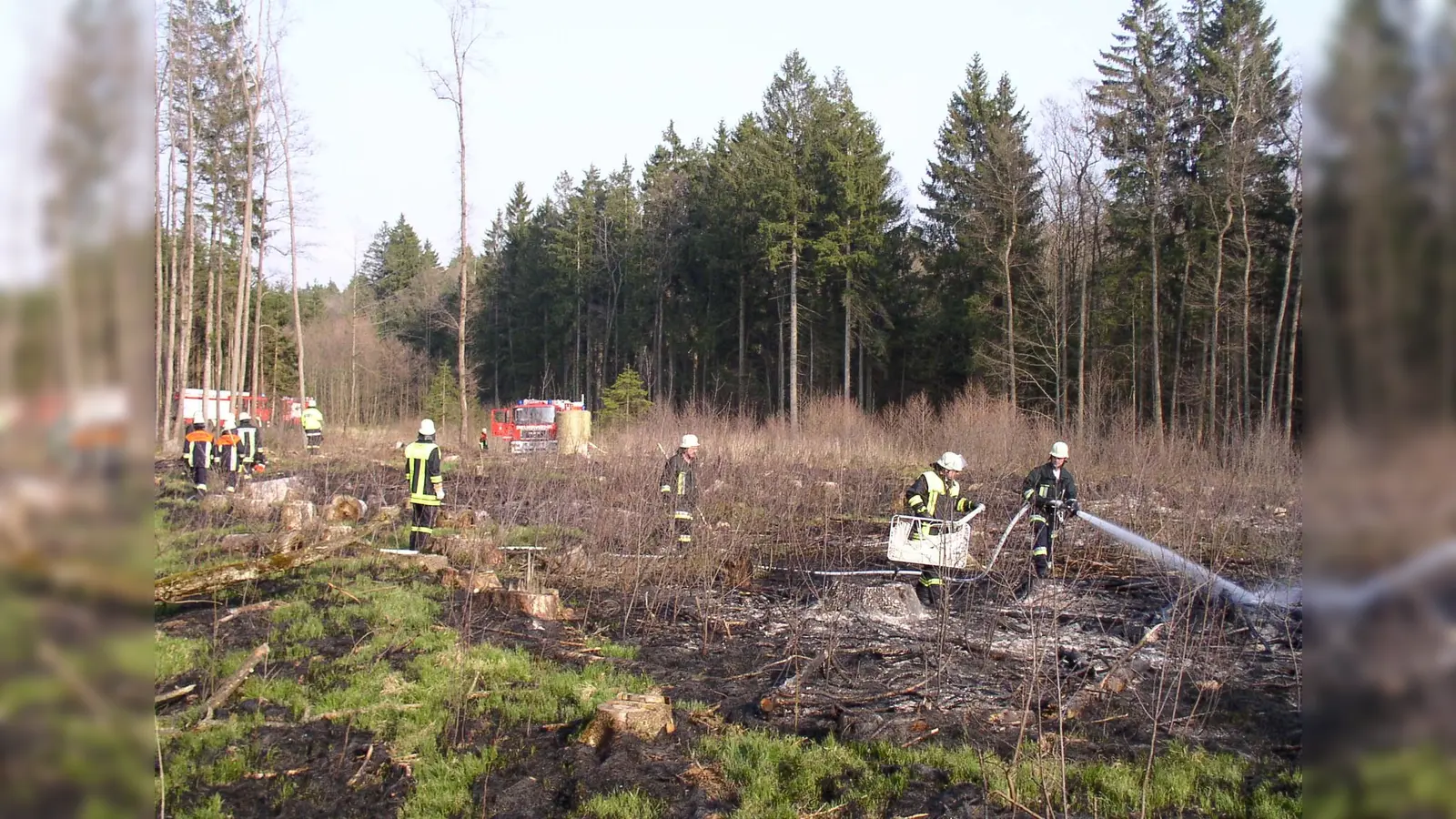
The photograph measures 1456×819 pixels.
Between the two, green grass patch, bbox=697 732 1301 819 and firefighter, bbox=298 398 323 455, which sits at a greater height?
firefighter, bbox=298 398 323 455

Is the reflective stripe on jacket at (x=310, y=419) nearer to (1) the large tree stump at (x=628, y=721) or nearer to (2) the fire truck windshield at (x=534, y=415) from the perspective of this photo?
(2) the fire truck windshield at (x=534, y=415)

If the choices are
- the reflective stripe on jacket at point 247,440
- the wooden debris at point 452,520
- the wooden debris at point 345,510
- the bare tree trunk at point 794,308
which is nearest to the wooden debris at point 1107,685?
the wooden debris at point 452,520

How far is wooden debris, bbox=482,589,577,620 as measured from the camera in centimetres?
899

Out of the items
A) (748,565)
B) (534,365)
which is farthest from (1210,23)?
(534,365)

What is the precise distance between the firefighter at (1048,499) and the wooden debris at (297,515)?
8765 millimetres

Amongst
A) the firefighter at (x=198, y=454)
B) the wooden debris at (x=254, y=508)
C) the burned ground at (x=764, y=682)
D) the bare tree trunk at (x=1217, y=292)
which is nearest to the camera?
the burned ground at (x=764, y=682)

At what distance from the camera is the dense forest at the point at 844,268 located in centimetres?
2428

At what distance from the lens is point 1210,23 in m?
24.0

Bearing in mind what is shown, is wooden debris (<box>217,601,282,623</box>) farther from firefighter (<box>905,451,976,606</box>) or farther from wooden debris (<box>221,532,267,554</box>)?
firefighter (<box>905,451,976,606</box>)

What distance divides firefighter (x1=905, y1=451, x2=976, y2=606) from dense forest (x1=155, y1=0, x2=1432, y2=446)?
4608 millimetres

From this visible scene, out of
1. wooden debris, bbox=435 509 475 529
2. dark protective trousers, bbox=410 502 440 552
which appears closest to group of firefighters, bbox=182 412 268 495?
wooden debris, bbox=435 509 475 529
